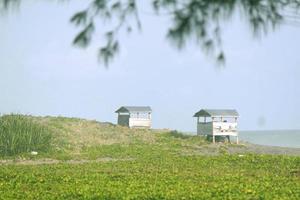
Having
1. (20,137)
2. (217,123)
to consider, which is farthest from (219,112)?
(20,137)

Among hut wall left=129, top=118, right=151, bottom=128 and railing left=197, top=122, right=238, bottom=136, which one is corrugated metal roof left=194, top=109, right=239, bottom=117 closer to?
railing left=197, top=122, right=238, bottom=136

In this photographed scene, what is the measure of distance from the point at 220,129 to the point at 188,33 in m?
29.2

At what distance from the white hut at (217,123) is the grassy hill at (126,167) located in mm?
1002

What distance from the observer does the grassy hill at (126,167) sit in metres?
12.0

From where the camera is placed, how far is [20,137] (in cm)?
2573

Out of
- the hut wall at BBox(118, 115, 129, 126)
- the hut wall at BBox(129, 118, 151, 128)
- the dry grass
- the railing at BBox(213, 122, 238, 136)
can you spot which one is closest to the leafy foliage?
the dry grass

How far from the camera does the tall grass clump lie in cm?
2539

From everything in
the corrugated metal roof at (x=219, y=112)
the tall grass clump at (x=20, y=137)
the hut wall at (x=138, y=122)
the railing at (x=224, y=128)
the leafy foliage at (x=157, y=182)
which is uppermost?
the corrugated metal roof at (x=219, y=112)

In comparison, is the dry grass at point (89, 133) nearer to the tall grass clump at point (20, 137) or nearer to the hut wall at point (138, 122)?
the hut wall at point (138, 122)

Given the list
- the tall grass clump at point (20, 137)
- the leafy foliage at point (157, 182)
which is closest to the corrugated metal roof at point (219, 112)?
the tall grass clump at point (20, 137)

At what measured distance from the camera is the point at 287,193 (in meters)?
11.8

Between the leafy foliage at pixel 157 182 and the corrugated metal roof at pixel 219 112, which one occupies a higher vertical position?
the corrugated metal roof at pixel 219 112

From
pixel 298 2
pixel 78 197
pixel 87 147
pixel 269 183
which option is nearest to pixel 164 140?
pixel 87 147

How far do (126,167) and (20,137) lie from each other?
28.1 ft
